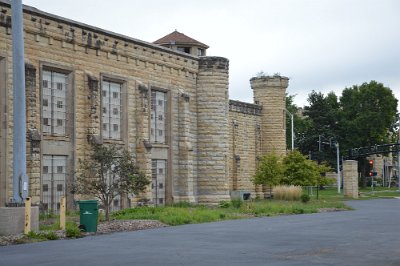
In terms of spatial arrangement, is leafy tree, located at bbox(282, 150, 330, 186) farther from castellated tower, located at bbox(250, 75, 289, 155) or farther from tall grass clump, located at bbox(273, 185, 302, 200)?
castellated tower, located at bbox(250, 75, 289, 155)

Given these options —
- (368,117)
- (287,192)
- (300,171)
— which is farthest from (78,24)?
(368,117)

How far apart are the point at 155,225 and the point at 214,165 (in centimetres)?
1773

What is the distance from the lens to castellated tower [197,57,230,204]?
43438 mm

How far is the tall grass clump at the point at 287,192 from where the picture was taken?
48844 millimetres

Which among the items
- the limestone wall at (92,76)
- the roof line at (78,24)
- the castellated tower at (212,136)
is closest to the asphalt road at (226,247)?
the limestone wall at (92,76)

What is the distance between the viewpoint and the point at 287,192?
1937 inches

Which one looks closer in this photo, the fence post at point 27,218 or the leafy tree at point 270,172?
the fence post at point 27,218

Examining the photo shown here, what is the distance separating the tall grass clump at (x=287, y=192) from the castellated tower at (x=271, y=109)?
9126 mm

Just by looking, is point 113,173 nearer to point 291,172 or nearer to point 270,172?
point 291,172

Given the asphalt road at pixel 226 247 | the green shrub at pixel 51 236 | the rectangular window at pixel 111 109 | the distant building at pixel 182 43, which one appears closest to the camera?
the asphalt road at pixel 226 247

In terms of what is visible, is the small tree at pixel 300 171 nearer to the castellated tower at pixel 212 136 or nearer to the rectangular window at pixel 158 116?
the castellated tower at pixel 212 136

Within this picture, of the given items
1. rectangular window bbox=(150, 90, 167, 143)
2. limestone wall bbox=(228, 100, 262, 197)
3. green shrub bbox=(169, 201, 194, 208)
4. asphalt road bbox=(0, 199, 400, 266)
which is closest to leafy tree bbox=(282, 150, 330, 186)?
limestone wall bbox=(228, 100, 262, 197)

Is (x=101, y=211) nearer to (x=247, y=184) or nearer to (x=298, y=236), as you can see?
(x=298, y=236)

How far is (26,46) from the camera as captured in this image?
1220 inches
